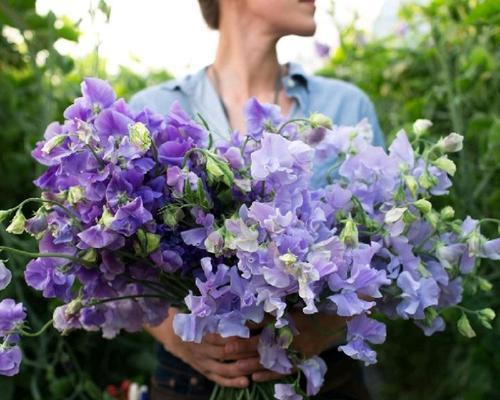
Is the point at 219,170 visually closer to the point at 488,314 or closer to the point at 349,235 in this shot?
the point at 349,235

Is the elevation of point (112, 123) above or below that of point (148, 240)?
above

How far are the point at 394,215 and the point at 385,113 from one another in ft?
4.21

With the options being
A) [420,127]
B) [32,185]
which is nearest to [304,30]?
[420,127]

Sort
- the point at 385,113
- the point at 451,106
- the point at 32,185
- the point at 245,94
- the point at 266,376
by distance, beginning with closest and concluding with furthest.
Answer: the point at 266,376 < the point at 245,94 < the point at 451,106 < the point at 32,185 < the point at 385,113

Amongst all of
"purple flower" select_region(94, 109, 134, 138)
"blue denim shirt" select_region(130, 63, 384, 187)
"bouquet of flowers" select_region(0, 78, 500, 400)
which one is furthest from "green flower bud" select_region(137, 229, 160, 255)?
"blue denim shirt" select_region(130, 63, 384, 187)

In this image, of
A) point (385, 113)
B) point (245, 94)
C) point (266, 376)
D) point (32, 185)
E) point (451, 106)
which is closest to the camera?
point (266, 376)

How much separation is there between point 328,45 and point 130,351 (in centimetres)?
99

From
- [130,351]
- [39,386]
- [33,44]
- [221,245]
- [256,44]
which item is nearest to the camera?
[221,245]

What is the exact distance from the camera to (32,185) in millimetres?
1715

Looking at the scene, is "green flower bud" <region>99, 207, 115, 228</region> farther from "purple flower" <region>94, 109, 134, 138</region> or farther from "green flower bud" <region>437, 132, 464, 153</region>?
"green flower bud" <region>437, 132, 464, 153</region>

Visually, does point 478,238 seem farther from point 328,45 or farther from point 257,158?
point 328,45

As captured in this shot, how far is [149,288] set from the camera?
2.92 feet

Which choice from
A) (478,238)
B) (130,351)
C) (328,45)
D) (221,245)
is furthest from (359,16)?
(221,245)

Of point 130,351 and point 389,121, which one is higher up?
point 389,121
